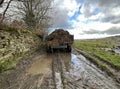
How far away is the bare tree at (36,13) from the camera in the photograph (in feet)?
97.7

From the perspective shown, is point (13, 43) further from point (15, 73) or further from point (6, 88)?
point (6, 88)

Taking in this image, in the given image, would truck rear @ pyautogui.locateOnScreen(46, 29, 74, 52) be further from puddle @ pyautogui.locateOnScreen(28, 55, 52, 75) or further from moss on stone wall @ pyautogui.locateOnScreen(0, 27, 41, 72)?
puddle @ pyautogui.locateOnScreen(28, 55, 52, 75)

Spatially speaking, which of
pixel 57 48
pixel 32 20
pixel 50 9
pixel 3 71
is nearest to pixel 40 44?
pixel 57 48

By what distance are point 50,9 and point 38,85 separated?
2829 centimetres

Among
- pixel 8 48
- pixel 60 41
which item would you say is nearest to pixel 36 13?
pixel 60 41

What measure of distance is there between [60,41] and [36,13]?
46.7 ft

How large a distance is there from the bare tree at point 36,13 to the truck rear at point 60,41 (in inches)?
395

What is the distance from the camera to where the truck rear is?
18922 mm

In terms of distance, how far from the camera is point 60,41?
62.3ft

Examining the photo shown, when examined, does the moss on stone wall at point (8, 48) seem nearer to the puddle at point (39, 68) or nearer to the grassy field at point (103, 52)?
the puddle at point (39, 68)

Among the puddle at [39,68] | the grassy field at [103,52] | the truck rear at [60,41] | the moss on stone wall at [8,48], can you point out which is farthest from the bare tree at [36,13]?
the puddle at [39,68]

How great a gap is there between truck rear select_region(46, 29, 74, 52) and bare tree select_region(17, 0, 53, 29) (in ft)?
32.9

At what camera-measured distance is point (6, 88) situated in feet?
21.4

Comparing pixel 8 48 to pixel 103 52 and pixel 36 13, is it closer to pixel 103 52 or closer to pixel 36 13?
pixel 103 52
